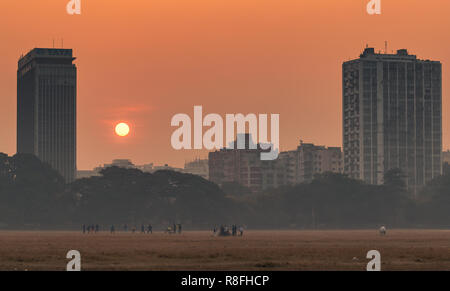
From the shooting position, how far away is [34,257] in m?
79.0

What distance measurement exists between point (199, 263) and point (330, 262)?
9.77 meters

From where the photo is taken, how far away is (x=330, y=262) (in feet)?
239

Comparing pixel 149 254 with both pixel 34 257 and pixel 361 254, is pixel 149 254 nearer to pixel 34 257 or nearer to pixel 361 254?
pixel 34 257
